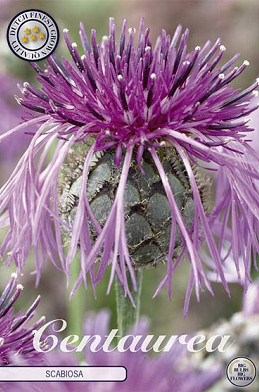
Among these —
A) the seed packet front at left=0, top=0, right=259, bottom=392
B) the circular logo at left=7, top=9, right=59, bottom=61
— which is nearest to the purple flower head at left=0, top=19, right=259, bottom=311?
the seed packet front at left=0, top=0, right=259, bottom=392

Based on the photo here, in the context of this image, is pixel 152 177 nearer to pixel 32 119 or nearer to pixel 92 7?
pixel 32 119

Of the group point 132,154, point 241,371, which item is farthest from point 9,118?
point 241,371

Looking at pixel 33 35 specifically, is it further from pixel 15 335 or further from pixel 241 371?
pixel 241 371

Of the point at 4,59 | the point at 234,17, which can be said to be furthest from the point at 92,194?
the point at 234,17

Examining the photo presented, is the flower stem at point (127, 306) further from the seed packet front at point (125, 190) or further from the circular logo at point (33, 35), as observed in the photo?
the circular logo at point (33, 35)

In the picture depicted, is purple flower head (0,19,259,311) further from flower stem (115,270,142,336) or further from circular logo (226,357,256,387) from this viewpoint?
circular logo (226,357,256,387)

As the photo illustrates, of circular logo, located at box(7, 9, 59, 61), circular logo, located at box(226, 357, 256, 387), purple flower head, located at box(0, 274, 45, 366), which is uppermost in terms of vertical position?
circular logo, located at box(7, 9, 59, 61)
